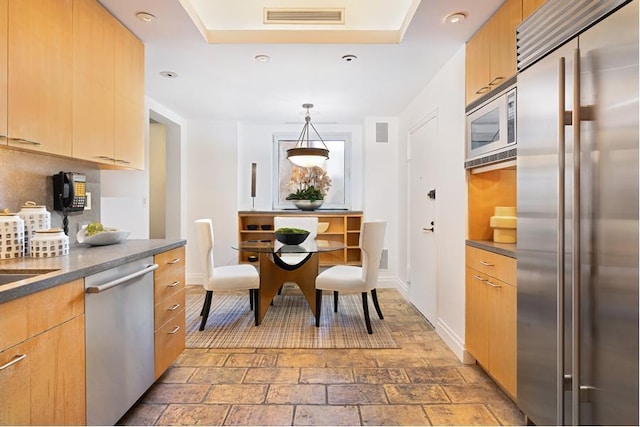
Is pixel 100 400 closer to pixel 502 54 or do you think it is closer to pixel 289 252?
pixel 289 252

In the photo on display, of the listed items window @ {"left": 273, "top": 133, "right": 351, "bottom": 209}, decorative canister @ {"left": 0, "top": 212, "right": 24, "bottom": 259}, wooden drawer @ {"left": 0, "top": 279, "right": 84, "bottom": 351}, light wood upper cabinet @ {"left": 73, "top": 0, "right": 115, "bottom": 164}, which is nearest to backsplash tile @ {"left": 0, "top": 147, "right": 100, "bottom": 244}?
decorative canister @ {"left": 0, "top": 212, "right": 24, "bottom": 259}

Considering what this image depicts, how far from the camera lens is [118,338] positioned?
166 centimetres

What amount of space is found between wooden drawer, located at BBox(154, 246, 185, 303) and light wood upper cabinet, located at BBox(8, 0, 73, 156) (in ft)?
2.61

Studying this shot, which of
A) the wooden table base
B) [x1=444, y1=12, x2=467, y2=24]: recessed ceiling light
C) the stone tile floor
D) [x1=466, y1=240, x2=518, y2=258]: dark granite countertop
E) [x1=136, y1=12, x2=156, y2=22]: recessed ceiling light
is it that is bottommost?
the stone tile floor

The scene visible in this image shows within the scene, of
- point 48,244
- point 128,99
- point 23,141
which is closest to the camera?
point 23,141

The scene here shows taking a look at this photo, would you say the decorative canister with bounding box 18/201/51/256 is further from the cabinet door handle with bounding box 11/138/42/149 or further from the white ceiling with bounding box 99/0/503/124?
the white ceiling with bounding box 99/0/503/124

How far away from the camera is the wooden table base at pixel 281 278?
3.38 m

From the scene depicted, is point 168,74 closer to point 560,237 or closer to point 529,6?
point 529,6

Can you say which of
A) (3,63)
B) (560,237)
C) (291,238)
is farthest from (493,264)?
(3,63)

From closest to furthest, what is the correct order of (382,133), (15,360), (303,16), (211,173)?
(15,360) → (303,16) → (382,133) → (211,173)

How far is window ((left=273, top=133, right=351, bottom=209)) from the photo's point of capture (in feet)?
17.4

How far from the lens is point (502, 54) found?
2061 millimetres

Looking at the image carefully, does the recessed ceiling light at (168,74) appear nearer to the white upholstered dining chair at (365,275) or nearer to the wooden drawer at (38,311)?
the white upholstered dining chair at (365,275)

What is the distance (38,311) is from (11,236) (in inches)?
29.4
